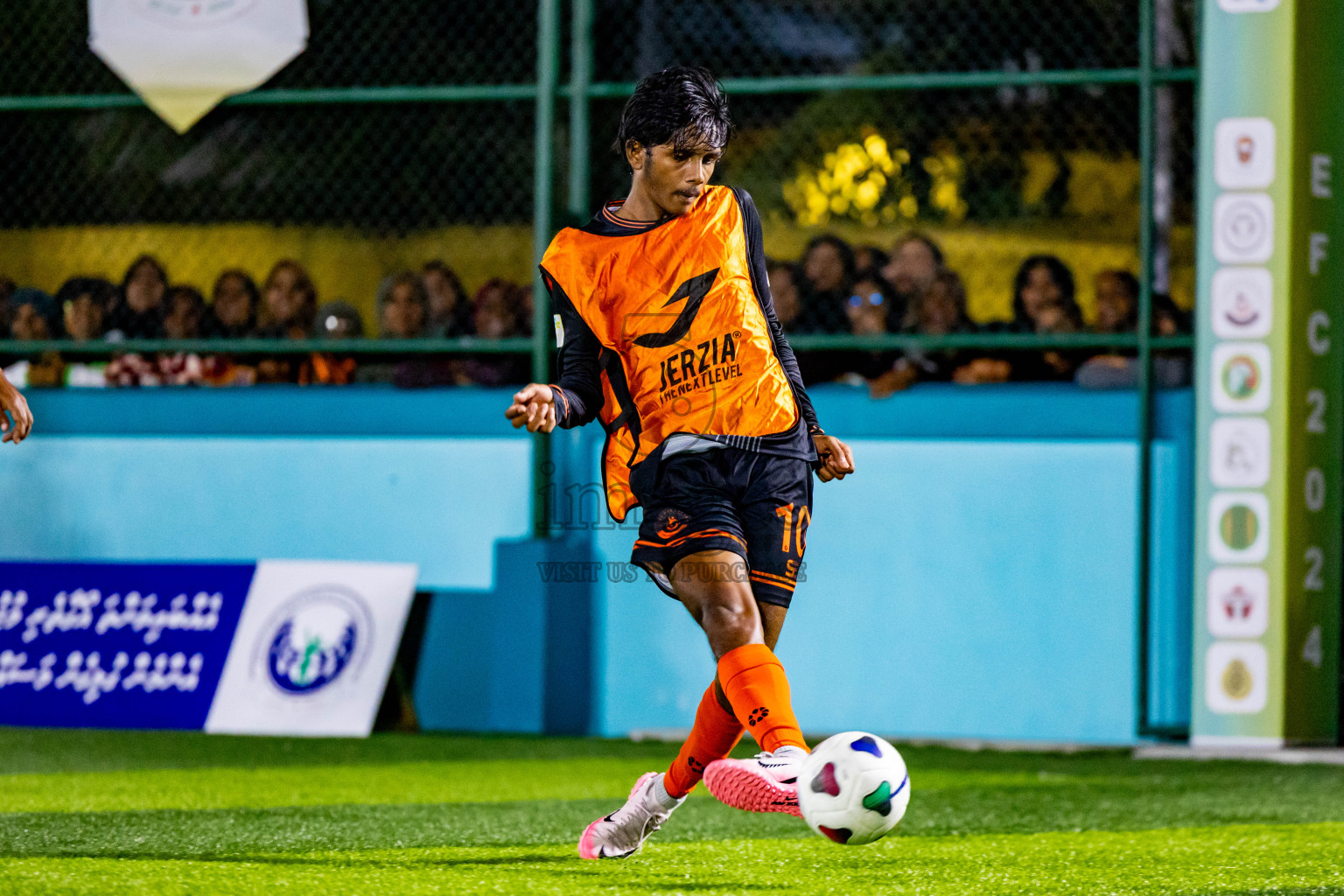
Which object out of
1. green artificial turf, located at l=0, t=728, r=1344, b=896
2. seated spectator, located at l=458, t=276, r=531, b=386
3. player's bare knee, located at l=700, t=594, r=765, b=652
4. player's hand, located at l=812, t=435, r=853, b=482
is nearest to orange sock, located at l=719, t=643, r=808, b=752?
player's bare knee, located at l=700, t=594, r=765, b=652

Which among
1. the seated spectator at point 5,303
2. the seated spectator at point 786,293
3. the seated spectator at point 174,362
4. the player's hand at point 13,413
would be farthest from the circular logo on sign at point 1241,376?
the seated spectator at point 5,303

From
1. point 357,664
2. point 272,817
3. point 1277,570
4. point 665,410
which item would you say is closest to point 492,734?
point 357,664

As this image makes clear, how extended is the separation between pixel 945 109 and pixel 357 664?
11.7 ft

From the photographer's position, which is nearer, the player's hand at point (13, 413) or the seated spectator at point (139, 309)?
the player's hand at point (13, 413)

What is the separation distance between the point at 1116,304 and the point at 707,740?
4.14 metres

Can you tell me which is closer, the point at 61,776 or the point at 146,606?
the point at 61,776

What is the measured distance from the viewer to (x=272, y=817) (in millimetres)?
4352

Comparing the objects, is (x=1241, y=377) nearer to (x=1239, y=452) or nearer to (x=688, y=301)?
(x=1239, y=452)

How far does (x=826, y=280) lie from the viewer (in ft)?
23.4

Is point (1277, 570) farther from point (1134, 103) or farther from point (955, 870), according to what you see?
point (955, 870)

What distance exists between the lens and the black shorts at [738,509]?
322cm

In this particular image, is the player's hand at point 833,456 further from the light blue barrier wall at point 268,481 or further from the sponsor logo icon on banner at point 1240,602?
the light blue barrier wall at point 268,481

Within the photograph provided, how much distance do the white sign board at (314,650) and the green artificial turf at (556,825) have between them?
9.3 inches

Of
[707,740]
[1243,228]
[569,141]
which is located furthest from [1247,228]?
[707,740]
